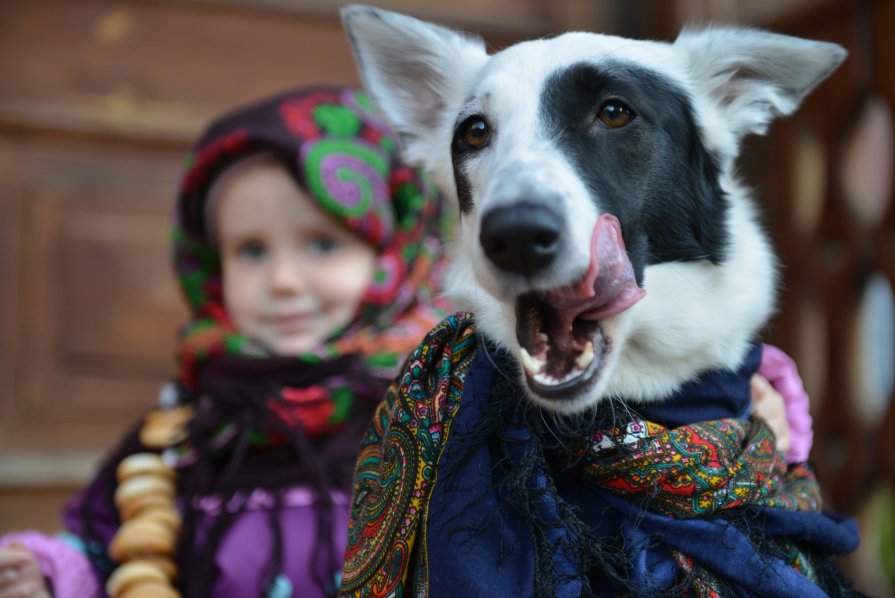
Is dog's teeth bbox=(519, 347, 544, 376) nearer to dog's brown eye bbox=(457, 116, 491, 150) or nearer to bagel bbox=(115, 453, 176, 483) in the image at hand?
dog's brown eye bbox=(457, 116, 491, 150)

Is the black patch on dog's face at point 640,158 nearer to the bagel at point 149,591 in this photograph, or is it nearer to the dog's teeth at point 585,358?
the dog's teeth at point 585,358

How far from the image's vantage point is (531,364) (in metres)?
1.11

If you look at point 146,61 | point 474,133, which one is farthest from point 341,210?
A: point 146,61

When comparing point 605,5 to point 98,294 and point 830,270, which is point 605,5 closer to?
point 830,270

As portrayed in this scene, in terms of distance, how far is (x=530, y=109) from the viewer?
4.09 feet

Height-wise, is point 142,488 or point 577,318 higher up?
point 577,318

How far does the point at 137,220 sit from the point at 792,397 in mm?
1894

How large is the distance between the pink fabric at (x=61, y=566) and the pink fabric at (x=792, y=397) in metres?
1.22

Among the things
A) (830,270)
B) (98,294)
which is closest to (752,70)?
(830,270)

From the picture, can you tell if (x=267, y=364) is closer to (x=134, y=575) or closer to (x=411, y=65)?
(x=134, y=575)

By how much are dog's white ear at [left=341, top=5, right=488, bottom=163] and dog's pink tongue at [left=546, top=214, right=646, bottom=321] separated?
1.67ft

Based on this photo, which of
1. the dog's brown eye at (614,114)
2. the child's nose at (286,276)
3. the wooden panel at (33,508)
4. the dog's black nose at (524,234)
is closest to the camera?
the dog's black nose at (524,234)

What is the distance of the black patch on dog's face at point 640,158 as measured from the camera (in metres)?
1.22

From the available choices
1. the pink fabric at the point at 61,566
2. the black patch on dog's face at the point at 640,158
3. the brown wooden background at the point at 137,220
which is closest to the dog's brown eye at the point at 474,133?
the black patch on dog's face at the point at 640,158
